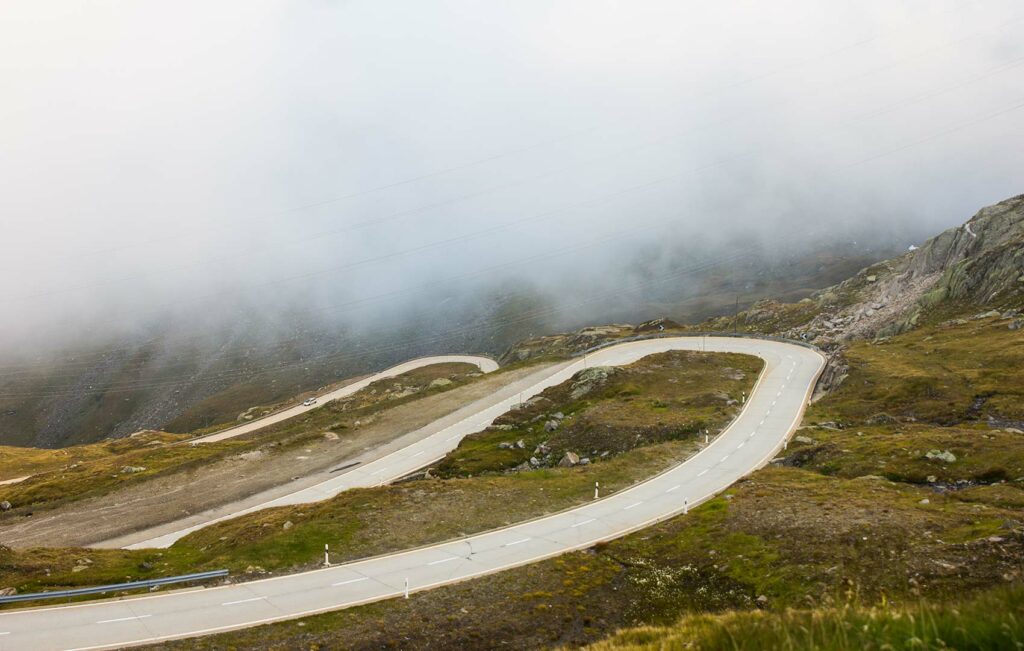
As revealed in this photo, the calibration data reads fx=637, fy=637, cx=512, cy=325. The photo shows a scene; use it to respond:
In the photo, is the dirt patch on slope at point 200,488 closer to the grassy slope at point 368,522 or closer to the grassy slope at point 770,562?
the grassy slope at point 368,522

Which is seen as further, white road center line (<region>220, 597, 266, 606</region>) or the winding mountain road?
white road center line (<region>220, 597, 266, 606</region>)

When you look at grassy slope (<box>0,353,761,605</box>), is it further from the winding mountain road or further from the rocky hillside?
the rocky hillside

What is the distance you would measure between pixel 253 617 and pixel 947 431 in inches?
2046

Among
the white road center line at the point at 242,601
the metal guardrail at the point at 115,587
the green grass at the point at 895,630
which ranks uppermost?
the green grass at the point at 895,630

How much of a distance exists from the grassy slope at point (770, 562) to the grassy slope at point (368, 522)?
31.2 feet

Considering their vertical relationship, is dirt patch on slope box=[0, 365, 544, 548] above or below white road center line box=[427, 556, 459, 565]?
below

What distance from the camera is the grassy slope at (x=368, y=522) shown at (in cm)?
3938

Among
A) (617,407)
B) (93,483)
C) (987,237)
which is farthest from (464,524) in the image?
(987,237)

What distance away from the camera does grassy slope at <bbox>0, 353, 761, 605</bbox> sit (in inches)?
1550

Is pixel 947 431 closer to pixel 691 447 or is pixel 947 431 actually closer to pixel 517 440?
pixel 691 447

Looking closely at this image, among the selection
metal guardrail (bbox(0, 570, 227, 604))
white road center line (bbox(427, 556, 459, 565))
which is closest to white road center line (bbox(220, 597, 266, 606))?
metal guardrail (bbox(0, 570, 227, 604))

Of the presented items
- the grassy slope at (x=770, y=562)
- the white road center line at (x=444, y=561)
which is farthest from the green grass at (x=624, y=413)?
the white road center line at (x=444, y=561)

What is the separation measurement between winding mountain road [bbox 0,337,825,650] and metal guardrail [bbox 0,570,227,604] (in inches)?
35.4

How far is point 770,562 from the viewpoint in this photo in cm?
3209
